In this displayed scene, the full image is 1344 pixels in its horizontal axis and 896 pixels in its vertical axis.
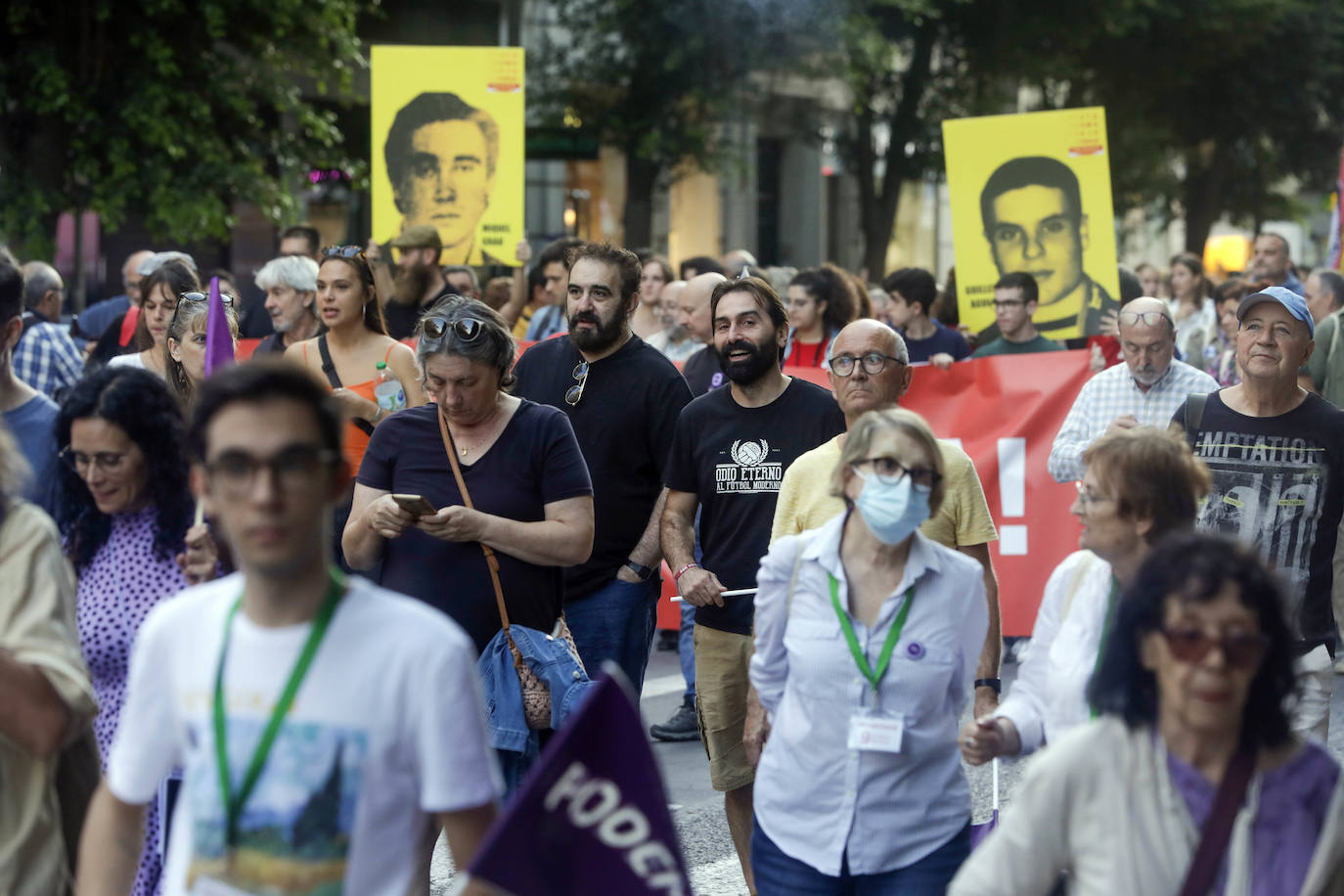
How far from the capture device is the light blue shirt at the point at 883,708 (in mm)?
3717

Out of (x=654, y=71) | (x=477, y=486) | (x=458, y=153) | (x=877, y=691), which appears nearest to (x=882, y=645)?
(x=877, y=691)

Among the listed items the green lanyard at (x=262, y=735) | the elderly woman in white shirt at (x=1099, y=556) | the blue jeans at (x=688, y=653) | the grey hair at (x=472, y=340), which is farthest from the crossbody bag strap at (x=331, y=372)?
the green lanyard at (x=262, y=735)

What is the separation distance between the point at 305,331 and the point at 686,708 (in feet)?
8.04

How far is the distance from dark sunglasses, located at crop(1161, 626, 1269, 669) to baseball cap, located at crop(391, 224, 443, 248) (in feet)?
23.5

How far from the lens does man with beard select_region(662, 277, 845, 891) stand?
17.5 feet

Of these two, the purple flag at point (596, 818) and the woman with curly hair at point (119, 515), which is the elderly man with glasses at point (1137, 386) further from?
the purple flag at point (596, 818)

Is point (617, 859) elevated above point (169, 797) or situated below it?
above

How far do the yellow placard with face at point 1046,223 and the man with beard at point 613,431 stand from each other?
13.8 feet

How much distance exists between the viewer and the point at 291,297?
783 centimetres

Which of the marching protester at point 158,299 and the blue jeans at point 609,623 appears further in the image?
the marching protester at point 158,299

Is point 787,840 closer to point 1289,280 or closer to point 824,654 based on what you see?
point 824,654

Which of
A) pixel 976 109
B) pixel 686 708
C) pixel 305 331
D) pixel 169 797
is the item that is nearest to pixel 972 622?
pixel 169 797

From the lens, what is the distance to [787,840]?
3805mm

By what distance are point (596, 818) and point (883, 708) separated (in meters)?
1.18
